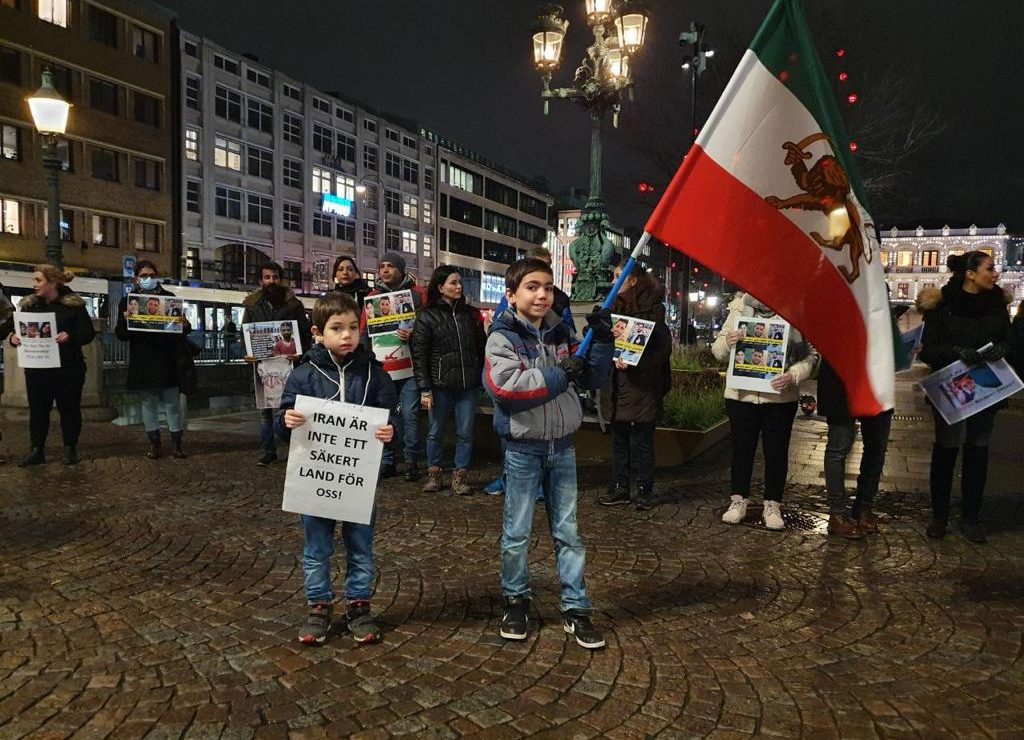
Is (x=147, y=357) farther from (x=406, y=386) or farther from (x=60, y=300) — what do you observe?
(x=406, y=386)

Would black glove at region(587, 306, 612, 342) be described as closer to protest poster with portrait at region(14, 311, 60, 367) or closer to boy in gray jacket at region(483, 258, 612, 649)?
boy in gray jacket at region(483, 258, 612, 649)

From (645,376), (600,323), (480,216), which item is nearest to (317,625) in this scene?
(600,323)

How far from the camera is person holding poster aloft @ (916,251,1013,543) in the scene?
5.36 meters

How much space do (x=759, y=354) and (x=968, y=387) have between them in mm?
1495

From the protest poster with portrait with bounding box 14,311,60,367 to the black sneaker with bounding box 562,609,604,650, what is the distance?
6.54 metres

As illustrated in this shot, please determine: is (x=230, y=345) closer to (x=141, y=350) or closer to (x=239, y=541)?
(x=141, y=350)

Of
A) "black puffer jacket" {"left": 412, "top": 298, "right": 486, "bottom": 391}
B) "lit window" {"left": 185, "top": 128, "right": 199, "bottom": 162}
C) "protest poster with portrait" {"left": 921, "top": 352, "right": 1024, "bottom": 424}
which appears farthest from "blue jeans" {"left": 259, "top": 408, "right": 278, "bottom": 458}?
"lit window" {"left": 185, "top": 128, "right": 199, "bottom": 162}

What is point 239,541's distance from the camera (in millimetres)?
5312

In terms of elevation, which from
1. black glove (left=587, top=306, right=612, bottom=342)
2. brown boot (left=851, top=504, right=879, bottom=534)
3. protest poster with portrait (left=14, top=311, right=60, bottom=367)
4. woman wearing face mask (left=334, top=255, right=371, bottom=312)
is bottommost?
brown boot (left=851, top=504, right=879, bottom=534)

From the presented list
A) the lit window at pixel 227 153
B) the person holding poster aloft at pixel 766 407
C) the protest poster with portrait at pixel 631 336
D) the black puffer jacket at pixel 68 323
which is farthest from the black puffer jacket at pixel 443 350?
the lit window at pixel 227 153

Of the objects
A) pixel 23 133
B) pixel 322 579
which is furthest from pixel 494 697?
pixel 23 133

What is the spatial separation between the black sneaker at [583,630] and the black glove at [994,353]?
3.63 meters

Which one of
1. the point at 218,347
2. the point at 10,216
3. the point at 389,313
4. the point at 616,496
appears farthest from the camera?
the point at 10,216

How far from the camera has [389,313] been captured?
286 inches
